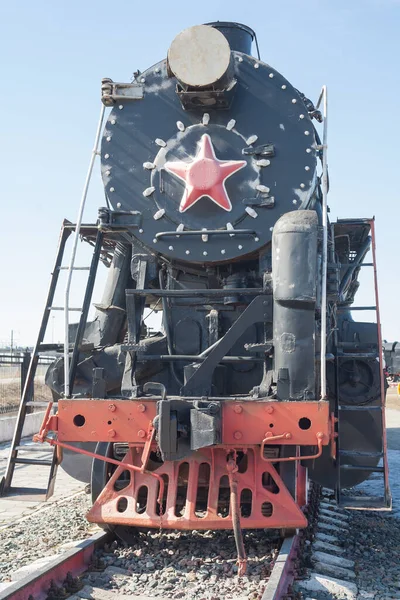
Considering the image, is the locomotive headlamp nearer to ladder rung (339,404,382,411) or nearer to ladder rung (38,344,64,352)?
ladder rung (38,344,64,352)

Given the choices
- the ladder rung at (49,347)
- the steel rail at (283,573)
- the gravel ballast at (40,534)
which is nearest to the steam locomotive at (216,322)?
the steel rail at (283,573)

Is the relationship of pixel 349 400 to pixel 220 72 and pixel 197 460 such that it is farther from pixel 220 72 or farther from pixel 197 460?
pixel 220 72

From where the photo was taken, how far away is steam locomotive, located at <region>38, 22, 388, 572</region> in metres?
4.48

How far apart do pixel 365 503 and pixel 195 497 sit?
57.3 inches

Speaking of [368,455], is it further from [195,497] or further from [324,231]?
[324,231]

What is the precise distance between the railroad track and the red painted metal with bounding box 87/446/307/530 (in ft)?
0.67

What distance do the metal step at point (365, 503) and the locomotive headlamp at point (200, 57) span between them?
346 cm

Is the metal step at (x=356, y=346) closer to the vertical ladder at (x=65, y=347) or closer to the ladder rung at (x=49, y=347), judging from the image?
the vertical ladder at (x=65, y=347)

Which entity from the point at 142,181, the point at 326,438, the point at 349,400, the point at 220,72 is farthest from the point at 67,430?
the point at 220,72

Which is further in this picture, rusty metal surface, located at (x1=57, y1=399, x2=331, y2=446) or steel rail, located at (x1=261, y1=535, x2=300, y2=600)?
rusty metal surface, located at (x1=57, y1=399, x2=331, y2=446)

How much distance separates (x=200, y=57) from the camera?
5.29m

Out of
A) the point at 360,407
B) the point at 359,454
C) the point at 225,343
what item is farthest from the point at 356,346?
the point at 225,343

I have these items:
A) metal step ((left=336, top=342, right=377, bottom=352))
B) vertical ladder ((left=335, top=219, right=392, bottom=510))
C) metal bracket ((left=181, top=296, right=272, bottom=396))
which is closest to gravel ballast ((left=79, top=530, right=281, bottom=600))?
vertical ladder ((left=335, top=219, right=392, bottom=510))

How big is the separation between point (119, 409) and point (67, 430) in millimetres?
411
